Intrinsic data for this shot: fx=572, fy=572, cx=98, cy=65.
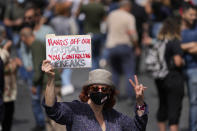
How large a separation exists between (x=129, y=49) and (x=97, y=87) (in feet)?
18.5

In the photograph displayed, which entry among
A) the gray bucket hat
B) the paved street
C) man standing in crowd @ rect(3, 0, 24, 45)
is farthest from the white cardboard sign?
man standing in crowd @ rect(3, 0, 24, 45)

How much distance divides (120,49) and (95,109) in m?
5.64

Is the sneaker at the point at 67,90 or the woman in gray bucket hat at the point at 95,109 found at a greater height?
the woman in gray bucket hat at the point at 95,109

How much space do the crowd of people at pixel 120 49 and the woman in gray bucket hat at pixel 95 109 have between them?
3.81ft

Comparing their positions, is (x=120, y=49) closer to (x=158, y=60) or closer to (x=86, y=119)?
(x=158, y=60)

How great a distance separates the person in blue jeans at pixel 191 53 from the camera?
318 inches

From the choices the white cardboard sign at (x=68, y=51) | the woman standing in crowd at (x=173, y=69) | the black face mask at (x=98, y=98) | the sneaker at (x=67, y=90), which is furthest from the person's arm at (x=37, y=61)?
the black face mask at (x=98, y=98)

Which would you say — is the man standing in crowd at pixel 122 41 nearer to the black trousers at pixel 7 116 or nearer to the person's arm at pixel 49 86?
the black trousers at pixel 7 116

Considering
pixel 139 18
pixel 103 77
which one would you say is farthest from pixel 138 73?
pixel 103 77

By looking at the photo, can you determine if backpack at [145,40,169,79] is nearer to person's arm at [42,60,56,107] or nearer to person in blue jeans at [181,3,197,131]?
person in blue jeans at [181,3,197,131]

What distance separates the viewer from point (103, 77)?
4922 millimetres

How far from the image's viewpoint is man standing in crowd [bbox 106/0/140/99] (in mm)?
10469

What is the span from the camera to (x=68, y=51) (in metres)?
4.97

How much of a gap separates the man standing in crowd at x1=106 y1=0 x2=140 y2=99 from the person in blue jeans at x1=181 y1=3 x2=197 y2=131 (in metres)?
2.32
